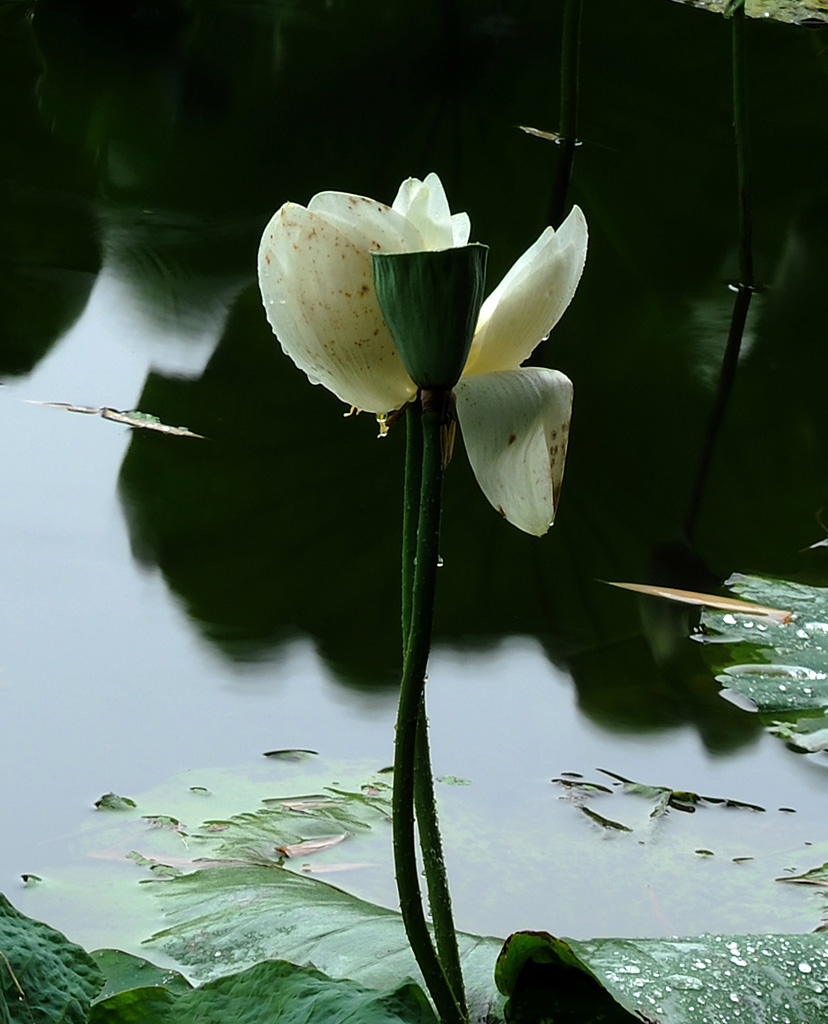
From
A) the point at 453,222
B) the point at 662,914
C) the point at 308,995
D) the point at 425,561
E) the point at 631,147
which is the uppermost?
the point at 631,147

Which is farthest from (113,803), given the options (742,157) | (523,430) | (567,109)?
(567,109)

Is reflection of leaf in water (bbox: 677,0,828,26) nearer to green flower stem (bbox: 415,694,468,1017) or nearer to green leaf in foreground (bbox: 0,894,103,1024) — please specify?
green flower stem (bbox: 415,694,468,1017)

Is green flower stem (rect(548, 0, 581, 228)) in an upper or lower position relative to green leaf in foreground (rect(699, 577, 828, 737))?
→ upper

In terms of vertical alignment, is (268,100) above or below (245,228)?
above

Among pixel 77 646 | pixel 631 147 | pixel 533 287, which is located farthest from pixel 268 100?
pixel 533 287

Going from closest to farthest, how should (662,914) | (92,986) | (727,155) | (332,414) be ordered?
1. (92,986)
2. (662,914)
3. (332,414)
4. (727,155)

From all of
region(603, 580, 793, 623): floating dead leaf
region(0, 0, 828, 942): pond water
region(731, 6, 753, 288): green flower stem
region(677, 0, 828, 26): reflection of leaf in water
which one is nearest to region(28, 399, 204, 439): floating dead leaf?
region(0, 0, 828, 942): pond water

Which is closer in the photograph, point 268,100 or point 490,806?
point 490,806

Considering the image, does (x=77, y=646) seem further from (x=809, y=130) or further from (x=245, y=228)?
(x=809, y=130)

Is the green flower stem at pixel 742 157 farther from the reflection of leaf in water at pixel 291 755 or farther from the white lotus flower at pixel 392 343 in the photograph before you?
the white lotus flower at pixel 392 343
